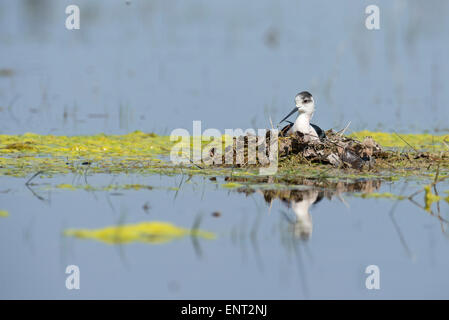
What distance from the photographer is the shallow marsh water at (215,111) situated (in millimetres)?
6070

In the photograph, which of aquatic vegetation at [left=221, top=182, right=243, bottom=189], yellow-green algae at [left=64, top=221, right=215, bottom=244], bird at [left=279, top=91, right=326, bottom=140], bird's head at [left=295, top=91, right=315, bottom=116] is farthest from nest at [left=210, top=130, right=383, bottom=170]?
yellow-green algae at [left=64, top=221, right=215, bottom=244]

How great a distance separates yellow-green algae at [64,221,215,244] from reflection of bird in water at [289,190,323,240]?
0.74m

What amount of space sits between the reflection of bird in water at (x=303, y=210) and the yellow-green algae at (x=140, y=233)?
74 centimetres

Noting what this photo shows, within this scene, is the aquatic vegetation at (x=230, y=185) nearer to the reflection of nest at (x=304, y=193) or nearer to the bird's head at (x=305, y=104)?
the reflection of nest at (x=304, y=193)

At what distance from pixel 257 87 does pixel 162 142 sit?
4847 mm

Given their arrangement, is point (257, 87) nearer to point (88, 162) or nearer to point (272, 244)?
point (88, 162)

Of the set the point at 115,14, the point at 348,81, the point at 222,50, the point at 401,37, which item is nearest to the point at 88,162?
the point at 348,81

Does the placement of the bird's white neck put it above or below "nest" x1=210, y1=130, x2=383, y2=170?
above

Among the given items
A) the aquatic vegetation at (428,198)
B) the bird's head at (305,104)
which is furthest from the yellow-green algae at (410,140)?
the aquatic vegetation at (428,198)

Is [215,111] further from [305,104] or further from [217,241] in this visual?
[217,241]

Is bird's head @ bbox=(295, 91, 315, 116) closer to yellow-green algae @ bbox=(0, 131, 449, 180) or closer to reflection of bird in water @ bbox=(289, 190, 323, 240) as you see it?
yellow-green algae @ bbox=(0, 131, 449, 180)

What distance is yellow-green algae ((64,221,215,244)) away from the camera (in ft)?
21.4

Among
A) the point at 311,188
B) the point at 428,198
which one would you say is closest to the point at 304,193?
the point at 311,188

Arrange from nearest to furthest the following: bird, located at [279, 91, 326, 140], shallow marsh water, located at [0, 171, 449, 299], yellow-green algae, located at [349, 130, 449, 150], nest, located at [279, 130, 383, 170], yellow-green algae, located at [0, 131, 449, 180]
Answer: shallow marsh water, located at [0, 171, 449, 299]
yellow-green algae, located at [0, 131, 449, 180]
nest, located at [279, 130, 383, 170]
bird, located at [279, 91, 326, 140]
yellow-green algae, located at [349, 130, 449, 150]
